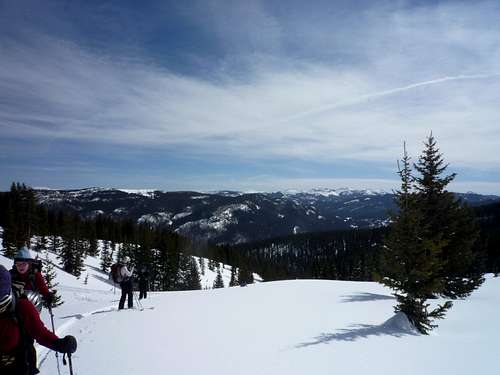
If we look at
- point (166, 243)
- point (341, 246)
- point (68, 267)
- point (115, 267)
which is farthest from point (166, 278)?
point (341, 246)

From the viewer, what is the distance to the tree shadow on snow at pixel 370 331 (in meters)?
9.88

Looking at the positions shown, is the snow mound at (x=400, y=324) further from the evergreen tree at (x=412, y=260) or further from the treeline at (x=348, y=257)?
the treeline at (x=348, y=257)

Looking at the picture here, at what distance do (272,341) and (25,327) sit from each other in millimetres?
7200

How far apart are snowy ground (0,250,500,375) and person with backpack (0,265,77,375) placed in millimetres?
3779

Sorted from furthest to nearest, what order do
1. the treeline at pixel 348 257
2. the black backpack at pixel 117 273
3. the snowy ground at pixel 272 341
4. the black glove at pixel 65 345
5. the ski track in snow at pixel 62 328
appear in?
1. the treeline at pixel 348 257
2. the black backpack at pixel 117 273
3. the ski track in snow at pixel 62 328
4. the snowy ground at pixel 272 341
5. the black glove at pixel 65 345

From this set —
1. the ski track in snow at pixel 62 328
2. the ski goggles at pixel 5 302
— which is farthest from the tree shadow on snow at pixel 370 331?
the ski goggles at pixel 5 302

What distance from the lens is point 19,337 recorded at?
152 inches

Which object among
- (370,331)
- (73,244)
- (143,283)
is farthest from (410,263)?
(73,244)

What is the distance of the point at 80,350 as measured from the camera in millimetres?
8734

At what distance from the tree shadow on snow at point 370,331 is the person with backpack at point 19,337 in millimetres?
6819

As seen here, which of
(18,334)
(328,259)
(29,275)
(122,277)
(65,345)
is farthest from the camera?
(328,259)

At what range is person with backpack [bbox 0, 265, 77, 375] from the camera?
3748mm

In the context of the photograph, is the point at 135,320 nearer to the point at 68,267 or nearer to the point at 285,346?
the point at 285,346

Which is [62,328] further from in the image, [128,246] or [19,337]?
[128,246]
